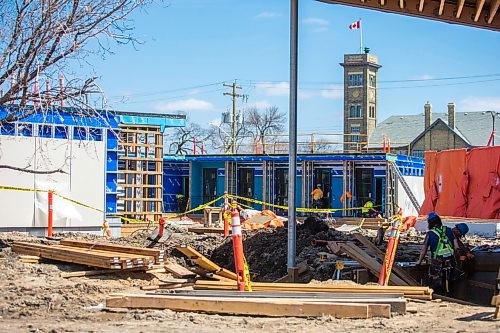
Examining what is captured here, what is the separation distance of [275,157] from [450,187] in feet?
58.6

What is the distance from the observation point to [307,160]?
4581 cm

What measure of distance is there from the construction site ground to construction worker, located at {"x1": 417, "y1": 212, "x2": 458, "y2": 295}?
77.9 inches

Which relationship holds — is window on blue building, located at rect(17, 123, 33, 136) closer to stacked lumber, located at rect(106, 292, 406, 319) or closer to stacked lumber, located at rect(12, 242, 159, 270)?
stacked lumber, located at rect(12, 242, 159, 270)

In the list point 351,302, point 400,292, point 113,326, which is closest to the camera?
point 113,326

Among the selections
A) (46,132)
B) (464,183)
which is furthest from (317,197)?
(46,132)

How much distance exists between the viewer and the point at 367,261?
14.0 m

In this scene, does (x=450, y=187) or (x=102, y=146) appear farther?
(x=450, y=187)

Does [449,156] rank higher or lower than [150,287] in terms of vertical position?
higher

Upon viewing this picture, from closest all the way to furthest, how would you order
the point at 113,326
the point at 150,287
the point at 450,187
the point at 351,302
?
the point at 113,326 → the point at 351,302 → the point at 150,287 → the point at 450,187

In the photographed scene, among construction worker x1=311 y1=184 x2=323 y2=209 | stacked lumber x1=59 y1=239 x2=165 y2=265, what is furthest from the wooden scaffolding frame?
stacked lumber x1=59 y1=239 x2=165 y2=265

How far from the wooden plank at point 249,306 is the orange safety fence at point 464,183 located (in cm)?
1868

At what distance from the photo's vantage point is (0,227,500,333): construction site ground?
9.47 metres

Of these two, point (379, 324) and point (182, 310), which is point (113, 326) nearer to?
point (182, 310)

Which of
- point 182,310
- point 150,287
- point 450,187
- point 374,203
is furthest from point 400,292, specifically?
point 374,203
